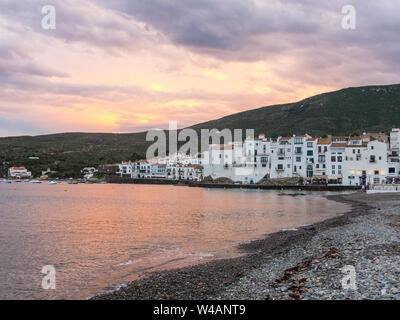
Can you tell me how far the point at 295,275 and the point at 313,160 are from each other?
80506mm

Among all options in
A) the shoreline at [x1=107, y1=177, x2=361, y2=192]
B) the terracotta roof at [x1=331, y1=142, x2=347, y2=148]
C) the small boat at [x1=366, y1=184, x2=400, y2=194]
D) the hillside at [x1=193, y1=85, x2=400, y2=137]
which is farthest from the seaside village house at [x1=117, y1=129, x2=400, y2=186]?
the hillside at [x1=193, y1=85, x2=400, y2=137]

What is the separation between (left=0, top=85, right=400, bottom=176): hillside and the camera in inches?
5984

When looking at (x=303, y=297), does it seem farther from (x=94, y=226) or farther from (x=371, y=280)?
(x=94, y=226)

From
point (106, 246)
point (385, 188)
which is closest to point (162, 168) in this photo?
point (385, 188)

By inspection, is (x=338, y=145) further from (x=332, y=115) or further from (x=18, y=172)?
(x=18, y=172)

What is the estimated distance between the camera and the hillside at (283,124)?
152000mm

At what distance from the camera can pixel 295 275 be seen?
11688 millimetres

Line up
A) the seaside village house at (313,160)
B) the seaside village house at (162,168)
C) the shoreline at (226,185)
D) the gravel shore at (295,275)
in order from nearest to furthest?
the gravel shore at (295,275)
the seaside village house at (313,160)
the shoreline at (226,185)
the seaside village house at (162,168)

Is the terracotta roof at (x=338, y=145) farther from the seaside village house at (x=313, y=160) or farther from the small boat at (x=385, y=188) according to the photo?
the small boat at (x=385, y=188)

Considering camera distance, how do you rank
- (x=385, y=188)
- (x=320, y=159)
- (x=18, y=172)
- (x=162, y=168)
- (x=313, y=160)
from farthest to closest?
(x=18, y=172) < (x=162, y=168) < (x=313, y=160) < (x=320, y=159) < (x=385, y=188)

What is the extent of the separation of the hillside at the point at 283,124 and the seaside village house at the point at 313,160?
148 feet

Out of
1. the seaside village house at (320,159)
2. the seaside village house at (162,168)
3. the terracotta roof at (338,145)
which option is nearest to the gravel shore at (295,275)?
the seaside village house at (320,159)
